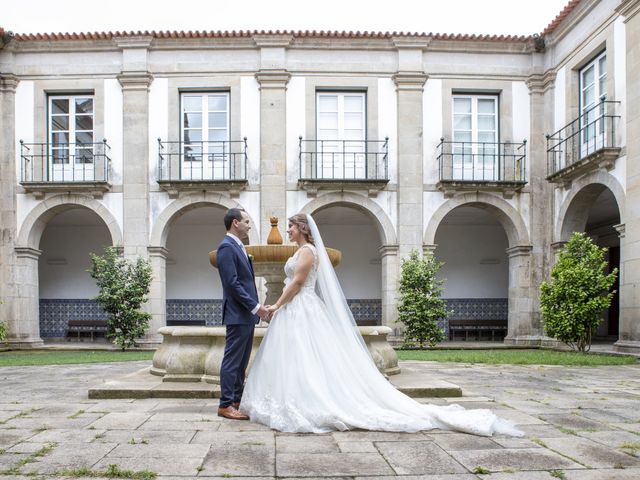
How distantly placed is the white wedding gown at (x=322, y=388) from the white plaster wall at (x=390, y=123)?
9.89 metres

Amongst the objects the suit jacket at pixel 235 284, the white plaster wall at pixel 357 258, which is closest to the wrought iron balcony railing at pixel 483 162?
the white plaster wall at pixel 357 258

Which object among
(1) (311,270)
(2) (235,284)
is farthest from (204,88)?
(2) (235,284)

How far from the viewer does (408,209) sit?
46.3ft

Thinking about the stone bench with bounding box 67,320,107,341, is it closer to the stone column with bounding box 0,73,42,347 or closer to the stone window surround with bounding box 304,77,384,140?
the stone column with bounding box 0,73,42,347

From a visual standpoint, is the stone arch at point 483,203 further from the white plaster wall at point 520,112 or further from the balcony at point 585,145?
the white plaster wall at point 520,112

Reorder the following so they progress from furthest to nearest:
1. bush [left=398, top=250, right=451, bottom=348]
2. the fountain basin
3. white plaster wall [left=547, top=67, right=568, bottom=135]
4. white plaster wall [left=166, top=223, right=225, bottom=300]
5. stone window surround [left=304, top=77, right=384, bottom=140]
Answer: white plaster wall [left=166, top=223, right=225, bottom=300] → stone window surround [left=304, top=77, right=384, bottom=140] → white plaster wall [left=547, top=67, right=568, bottom=135] → bush [left=398, top=250, right=451, bottom=348] → the fountain basin

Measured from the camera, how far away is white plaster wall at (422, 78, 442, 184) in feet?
46.9

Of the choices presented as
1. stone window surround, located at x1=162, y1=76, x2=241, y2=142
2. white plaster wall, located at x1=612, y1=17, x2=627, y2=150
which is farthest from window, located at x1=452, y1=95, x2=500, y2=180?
stone window surround, located at x1=162, y1=76, x2=241, y2=142

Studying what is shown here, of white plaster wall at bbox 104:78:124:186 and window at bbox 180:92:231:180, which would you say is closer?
white plaster wall at bbox 104:78:124:186

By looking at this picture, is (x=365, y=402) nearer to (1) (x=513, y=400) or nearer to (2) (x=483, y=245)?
(1) (x=513, y=400)

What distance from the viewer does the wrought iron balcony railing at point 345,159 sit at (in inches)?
555

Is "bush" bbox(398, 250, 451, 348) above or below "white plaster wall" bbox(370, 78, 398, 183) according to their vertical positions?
below

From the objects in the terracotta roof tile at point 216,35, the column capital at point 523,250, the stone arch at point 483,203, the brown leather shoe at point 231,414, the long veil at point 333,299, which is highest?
the terracotta roof tile at point 216,35

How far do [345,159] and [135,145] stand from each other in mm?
4723
